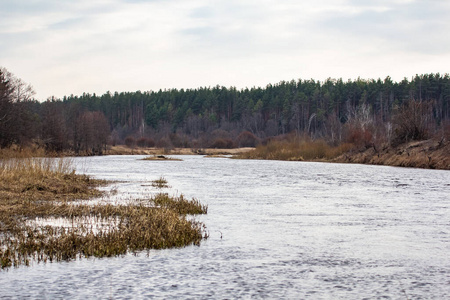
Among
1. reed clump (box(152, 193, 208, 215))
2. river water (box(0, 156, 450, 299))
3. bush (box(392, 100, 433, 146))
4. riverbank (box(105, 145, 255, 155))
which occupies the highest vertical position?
bush (box(392, 100, 433, 146))

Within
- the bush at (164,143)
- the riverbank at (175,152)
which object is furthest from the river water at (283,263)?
the bush at (164,143)

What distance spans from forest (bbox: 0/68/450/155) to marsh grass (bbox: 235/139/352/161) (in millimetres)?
2866

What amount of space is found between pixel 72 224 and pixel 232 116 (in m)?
144

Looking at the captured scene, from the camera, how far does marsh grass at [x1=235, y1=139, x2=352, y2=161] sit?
6101cm

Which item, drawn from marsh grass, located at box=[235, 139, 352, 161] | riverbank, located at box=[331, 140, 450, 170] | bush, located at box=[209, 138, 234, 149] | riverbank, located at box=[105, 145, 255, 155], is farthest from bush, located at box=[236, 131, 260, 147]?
riverbank, located at box=[331, 140, 450, 170]

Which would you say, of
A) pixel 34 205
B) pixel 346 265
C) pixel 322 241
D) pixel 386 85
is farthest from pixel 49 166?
pixel 386 85

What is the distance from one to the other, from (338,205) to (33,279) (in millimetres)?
14053

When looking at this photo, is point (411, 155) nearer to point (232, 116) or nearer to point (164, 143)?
point (164, 143)

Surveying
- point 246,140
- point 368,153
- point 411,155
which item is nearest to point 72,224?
point 411,155

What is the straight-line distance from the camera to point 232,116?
157 m

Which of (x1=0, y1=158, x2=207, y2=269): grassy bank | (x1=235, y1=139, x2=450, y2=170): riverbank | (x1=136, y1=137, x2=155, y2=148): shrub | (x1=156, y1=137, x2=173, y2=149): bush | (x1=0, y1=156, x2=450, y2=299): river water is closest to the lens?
(x1=0, y1=156, x2=450, y2=299): river water

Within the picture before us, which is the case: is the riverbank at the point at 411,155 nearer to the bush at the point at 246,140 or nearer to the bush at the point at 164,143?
the bush at the point at 246,140

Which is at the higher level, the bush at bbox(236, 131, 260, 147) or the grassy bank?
the bush at bbox(236, 131, 260, 147)

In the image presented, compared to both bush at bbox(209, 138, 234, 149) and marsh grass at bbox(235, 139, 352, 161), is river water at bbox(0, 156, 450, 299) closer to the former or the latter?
marsh grass at bbox(235, 139, 352, 161)
